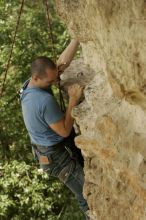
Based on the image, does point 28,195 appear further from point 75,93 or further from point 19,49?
point 75,93

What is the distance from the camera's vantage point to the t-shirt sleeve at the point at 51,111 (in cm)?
508

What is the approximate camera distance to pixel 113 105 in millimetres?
4559

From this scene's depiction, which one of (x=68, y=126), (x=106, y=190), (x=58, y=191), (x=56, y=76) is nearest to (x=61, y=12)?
(x=56, y=76)

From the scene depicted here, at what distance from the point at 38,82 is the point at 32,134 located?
601 millimetres

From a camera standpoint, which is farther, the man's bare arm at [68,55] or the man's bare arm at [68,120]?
the man's bare arm at [68,55]

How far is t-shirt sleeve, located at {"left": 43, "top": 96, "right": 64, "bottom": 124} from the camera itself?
5078 millimetres

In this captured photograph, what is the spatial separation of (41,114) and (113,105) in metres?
0.91

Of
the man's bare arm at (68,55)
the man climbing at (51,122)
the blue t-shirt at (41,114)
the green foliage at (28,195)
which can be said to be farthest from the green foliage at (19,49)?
the blue t-shirt at (41,114)

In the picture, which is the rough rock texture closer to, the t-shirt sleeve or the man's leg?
the t-shirt sleeve

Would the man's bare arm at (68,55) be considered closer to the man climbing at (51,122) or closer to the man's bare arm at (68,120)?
the man climbing at (51,122)

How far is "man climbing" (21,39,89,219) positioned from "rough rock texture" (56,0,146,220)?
0.19 m

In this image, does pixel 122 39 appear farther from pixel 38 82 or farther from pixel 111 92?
pixel 38 82

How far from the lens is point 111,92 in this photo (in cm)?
469

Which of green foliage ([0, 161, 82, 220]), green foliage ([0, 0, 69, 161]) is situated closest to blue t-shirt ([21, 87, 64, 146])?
green foliage ([0, 161, 82, 220])
